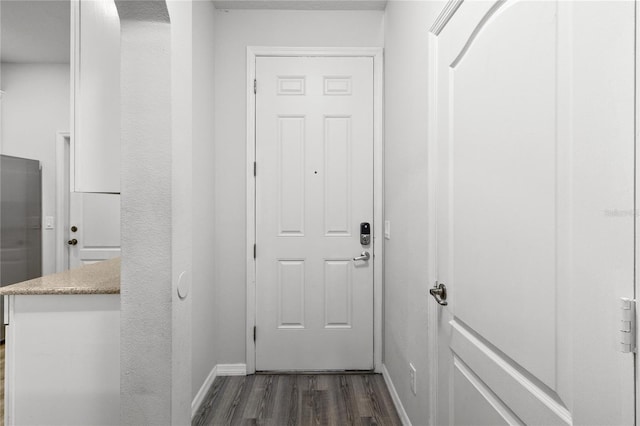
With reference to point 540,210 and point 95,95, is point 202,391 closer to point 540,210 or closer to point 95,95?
point 95,95

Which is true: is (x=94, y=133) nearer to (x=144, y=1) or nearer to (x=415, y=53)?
(x=144, y=1)

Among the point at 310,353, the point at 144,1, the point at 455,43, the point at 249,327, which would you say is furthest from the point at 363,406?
the point at 144,1

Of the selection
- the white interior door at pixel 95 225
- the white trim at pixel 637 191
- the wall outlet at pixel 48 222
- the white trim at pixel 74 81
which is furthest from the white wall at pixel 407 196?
the wall outlet at pixel 48 222

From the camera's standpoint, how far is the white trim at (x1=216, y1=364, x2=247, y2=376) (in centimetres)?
242

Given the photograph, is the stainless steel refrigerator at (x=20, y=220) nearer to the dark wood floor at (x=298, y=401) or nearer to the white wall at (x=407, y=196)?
the dark wood floor at (x=298, y=401)

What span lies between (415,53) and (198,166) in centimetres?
138

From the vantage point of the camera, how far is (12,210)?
298 cm

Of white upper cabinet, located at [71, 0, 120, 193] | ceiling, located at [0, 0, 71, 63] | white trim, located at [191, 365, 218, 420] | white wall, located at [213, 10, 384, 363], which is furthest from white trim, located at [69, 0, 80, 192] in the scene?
ceiling, located at [0, 0, 71, 63]

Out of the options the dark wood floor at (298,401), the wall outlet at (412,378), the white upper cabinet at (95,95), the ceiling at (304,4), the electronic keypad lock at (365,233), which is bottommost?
the dark wood floor at (298,401)

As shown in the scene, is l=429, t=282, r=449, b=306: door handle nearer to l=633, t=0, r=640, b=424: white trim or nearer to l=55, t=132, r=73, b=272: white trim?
l=633, t=0, r=640, b=424: white trim

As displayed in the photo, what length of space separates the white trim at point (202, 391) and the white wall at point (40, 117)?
2.13 metres

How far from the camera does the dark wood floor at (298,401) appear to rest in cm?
192

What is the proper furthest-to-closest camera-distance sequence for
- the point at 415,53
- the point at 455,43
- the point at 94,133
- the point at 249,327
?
1. the point at 249,327
2. the point at 415,53
3. the point at 94,133
4. the point at 455,43

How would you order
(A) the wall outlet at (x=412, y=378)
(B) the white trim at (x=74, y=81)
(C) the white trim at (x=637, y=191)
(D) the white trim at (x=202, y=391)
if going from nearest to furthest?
1. (C) the white trim at (x=637, y=191)
2. (B) the white trim at (x=74, y=81)
3. (A) the wall outlet at (x=412, y=378)
4. (D) the white trim at (x=202, y=391)
